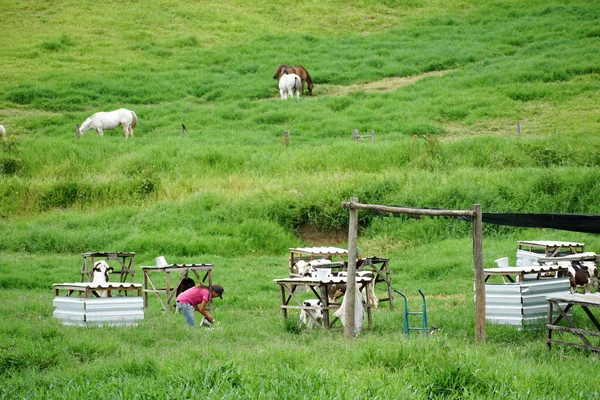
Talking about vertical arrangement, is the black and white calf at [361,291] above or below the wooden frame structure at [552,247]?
below

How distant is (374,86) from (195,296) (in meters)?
28.3

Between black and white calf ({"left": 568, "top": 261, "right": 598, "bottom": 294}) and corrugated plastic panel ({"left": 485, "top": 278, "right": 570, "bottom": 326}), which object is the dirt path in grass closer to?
black and white calf ({"left": 568, "top": 261, "right": 598, "bottom": 294})

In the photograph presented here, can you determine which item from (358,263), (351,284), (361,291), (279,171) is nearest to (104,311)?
(351,284)

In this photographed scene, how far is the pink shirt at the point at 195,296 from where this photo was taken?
12.8m

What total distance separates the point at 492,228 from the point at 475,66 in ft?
70.1

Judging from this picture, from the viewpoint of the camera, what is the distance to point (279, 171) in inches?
1030

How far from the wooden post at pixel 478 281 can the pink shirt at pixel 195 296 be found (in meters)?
4.52

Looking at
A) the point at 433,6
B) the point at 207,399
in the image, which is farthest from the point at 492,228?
the point at 433,6

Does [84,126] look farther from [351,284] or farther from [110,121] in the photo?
[351,284]

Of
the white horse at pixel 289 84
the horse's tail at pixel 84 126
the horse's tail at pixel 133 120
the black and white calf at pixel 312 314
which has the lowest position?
the black and white calf at pixel 312 314

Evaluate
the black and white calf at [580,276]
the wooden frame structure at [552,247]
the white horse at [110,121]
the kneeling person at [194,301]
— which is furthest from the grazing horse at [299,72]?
the kneeling person at [194,301]

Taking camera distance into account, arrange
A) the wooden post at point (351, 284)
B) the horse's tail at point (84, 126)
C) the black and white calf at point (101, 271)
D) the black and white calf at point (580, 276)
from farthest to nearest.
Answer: the horse's tail at point (84, 126) < the black and white calf at point (101, 271) < the black and white calf at point (580, 276) < the wooden post at point (351, 284)

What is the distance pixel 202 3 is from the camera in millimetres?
56844

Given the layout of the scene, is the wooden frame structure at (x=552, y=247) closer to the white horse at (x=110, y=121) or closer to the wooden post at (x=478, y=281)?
the wooden post at (x=478, y=281)
